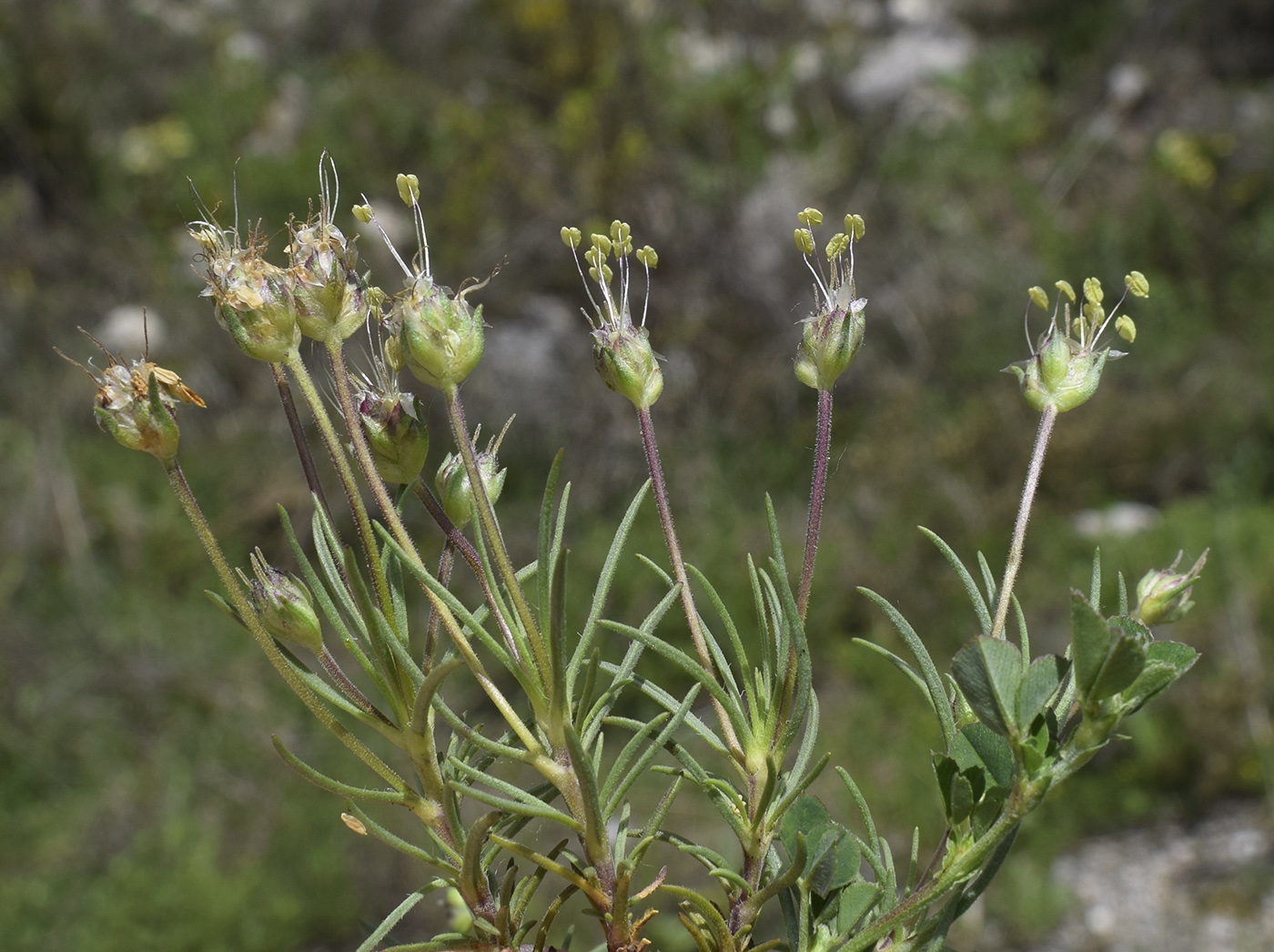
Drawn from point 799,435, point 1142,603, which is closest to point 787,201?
point 799,435

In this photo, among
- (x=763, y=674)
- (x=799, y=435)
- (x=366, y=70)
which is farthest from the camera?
(x=366, y=70)

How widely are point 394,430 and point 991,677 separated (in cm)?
38

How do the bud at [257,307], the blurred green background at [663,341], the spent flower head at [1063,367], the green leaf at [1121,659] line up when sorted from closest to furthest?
the green leaf at [1121,659], the bud at [257,307], the spent flower head at [1063,367], the blurred green background at [663,341]

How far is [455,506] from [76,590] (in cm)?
580

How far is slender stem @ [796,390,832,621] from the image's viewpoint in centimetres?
57

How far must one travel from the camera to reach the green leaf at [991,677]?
1.65 ft

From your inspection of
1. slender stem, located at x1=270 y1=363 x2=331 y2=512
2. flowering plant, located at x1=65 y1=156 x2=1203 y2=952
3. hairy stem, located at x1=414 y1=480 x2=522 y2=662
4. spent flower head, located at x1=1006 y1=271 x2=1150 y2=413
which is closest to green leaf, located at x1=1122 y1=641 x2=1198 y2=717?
flowering plant, located at x1=65 y1=156 x2=1203 y2=952

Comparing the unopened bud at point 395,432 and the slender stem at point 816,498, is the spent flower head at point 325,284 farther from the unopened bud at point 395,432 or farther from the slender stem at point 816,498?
the slender stem at point 816,498

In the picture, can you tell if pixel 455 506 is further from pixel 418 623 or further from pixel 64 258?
pixel 64 258

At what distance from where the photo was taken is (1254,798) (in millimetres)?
4199


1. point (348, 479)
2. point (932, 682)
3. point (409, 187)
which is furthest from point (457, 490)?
point (932, 682)

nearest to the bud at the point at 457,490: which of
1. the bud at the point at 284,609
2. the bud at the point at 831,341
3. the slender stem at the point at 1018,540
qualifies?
the bud at the point at 284,609

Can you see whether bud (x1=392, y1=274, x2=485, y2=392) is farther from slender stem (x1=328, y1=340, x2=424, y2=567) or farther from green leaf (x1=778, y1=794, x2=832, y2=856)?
green leaf (x1=778, y1=794, x2=832, y2=856)

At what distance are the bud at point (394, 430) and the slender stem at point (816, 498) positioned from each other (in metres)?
0.24
